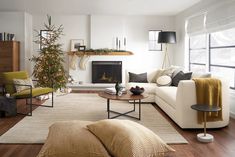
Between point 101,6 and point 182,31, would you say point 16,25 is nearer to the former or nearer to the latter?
point 101,6

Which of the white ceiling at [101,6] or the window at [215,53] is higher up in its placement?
the white ceiling at [101,6]

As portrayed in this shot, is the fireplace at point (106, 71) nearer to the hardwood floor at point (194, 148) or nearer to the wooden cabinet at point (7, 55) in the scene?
the wooden cabinet at point (7, 55)

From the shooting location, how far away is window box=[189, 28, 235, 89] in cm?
516

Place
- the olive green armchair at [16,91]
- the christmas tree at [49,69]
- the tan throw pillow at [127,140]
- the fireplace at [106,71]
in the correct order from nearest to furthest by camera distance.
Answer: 1. the tan throw pillow at [127,140]
2. the olive green armchair at [16,91]
3. the christmas tree at [49,69]
4. the fireplace at [106,71]

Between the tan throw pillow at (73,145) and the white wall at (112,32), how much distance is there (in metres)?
6.06

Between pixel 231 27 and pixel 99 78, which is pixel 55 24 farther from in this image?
pixel 231 27

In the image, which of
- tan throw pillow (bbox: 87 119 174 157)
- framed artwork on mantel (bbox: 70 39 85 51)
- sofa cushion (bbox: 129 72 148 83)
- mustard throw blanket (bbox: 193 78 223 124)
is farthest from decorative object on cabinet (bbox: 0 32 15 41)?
tan throw pillow (bbox: 87 119 174 157)

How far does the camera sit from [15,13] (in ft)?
26.1

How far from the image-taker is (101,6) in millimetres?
7137

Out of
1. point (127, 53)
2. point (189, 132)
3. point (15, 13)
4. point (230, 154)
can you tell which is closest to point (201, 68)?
point (127, 53)

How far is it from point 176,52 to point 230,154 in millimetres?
5828

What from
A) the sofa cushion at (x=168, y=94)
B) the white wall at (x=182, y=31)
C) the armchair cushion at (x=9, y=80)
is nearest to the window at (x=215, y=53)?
the white wall at (x=182, y=31)

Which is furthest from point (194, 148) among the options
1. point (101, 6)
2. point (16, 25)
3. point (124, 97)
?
point (16, 25)

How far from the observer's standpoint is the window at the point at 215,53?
5156 millimetres
